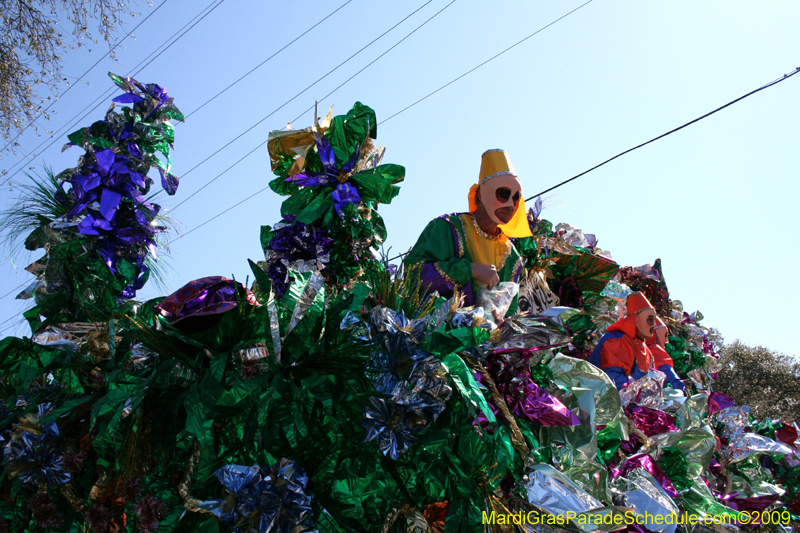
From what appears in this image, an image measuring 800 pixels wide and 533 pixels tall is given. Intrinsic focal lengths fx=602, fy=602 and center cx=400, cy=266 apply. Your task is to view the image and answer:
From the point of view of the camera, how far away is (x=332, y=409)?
131cm

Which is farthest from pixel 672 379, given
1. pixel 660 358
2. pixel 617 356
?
pixel 617 356

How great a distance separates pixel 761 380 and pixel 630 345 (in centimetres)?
1203

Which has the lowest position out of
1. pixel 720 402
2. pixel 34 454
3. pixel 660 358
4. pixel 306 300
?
pixel 720 402

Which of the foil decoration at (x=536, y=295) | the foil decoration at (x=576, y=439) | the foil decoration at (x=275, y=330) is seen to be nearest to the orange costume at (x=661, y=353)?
the foil decoration at (x=536, y=295)

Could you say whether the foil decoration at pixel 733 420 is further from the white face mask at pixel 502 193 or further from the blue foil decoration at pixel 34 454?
the blue foil decoration at pixel 34 454

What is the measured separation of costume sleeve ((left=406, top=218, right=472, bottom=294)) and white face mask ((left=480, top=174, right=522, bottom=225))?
19cm

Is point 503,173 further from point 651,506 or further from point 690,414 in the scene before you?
point 651,506

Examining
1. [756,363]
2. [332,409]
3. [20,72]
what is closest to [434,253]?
[332,409]

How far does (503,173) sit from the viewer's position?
2436 millimetres

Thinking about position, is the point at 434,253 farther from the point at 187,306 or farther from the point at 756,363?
the point at 756,363

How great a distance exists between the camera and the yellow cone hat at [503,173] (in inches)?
96.7

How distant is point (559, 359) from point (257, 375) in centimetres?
82

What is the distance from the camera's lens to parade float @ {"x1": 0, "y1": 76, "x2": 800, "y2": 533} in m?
1.26

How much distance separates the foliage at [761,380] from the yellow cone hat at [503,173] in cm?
1154
